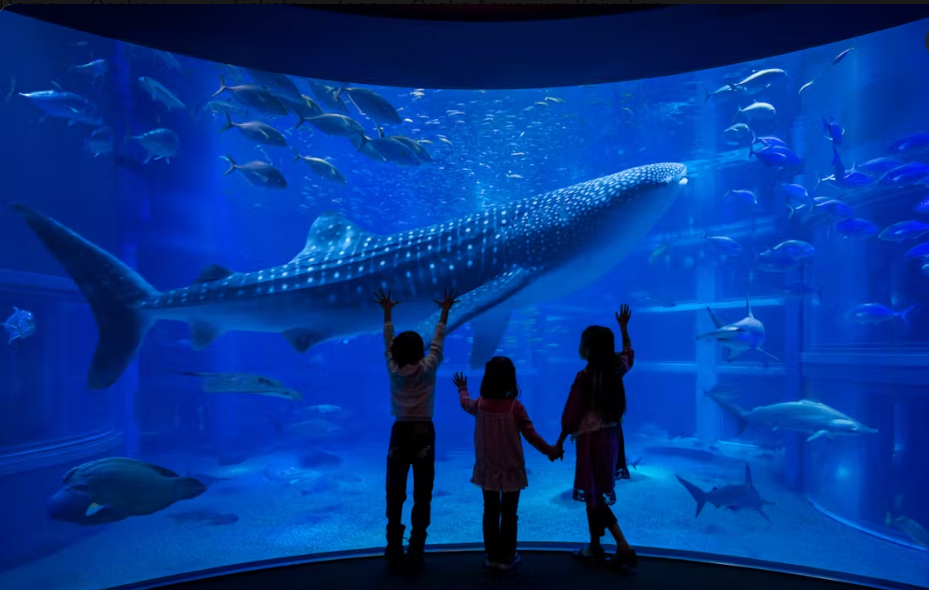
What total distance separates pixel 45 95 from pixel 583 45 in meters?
7.17

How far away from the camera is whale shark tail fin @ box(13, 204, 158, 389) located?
440 centimetres

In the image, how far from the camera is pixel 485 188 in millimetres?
23031

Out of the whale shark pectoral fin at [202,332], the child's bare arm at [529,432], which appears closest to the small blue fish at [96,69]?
the whale shark pectoral fin at [202,332]

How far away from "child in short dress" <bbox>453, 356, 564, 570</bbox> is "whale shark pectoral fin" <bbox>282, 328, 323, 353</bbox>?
7.66 feet

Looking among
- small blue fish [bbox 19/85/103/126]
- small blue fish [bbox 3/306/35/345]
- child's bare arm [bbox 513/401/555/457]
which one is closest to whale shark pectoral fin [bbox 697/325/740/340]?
child's bare arm [bbox 513/401/555/457]

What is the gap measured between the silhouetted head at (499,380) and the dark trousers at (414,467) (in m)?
0.42

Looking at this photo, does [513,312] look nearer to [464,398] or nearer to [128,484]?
[464,398]

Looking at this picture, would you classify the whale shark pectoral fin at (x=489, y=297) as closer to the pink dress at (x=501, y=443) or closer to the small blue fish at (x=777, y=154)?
the pink dress at (x=501, y=443)

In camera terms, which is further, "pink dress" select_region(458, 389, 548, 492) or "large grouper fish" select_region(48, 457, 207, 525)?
"large grouper fish" select_region(48, 457, 207, 525)

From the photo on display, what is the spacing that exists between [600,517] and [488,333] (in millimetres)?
2286

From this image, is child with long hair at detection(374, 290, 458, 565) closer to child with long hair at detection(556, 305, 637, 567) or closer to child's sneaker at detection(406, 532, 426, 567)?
child's sneaker at detection(406, 532, 426, 567)

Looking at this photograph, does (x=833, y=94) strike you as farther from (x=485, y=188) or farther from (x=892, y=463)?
(x=485, y=188)

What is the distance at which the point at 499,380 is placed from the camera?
3.25 metres

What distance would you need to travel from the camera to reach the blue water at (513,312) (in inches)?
276
